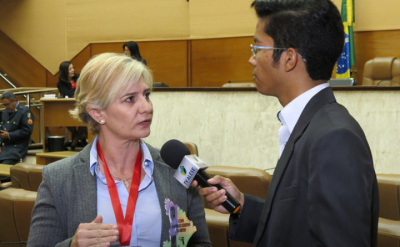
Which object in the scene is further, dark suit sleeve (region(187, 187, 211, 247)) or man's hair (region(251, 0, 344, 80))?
dark suit sleeve (region(187, 187, 211, 247))

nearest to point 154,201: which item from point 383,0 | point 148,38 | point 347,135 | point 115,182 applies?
point 115,182

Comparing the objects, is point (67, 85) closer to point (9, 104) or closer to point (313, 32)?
point (9, 104)

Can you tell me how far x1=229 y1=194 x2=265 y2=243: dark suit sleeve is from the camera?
1.42m

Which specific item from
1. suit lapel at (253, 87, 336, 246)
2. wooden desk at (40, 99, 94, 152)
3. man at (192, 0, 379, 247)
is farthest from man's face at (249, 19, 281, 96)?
wooden desk at (40, 99, 94, 152)

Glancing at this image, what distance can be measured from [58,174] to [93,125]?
265 mm

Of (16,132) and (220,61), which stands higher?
(220,61)

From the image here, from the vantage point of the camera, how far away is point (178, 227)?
59.2 inches

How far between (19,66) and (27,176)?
315 inches

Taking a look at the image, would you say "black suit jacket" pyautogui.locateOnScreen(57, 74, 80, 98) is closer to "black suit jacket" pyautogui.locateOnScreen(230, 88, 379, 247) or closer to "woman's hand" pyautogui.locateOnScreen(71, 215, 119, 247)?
"woman's hand" pyautogui.locateOnScreen(71, 215, 119, 247)

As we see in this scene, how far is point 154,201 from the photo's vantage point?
1.54 meters

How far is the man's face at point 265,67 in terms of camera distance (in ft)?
4.18

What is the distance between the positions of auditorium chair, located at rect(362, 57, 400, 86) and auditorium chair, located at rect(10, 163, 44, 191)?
14.0ft

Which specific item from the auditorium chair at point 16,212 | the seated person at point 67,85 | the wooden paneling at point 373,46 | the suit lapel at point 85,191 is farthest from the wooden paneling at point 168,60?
the suit lapel at point 85,191

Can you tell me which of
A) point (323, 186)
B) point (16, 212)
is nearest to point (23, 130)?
point (16, 212)
